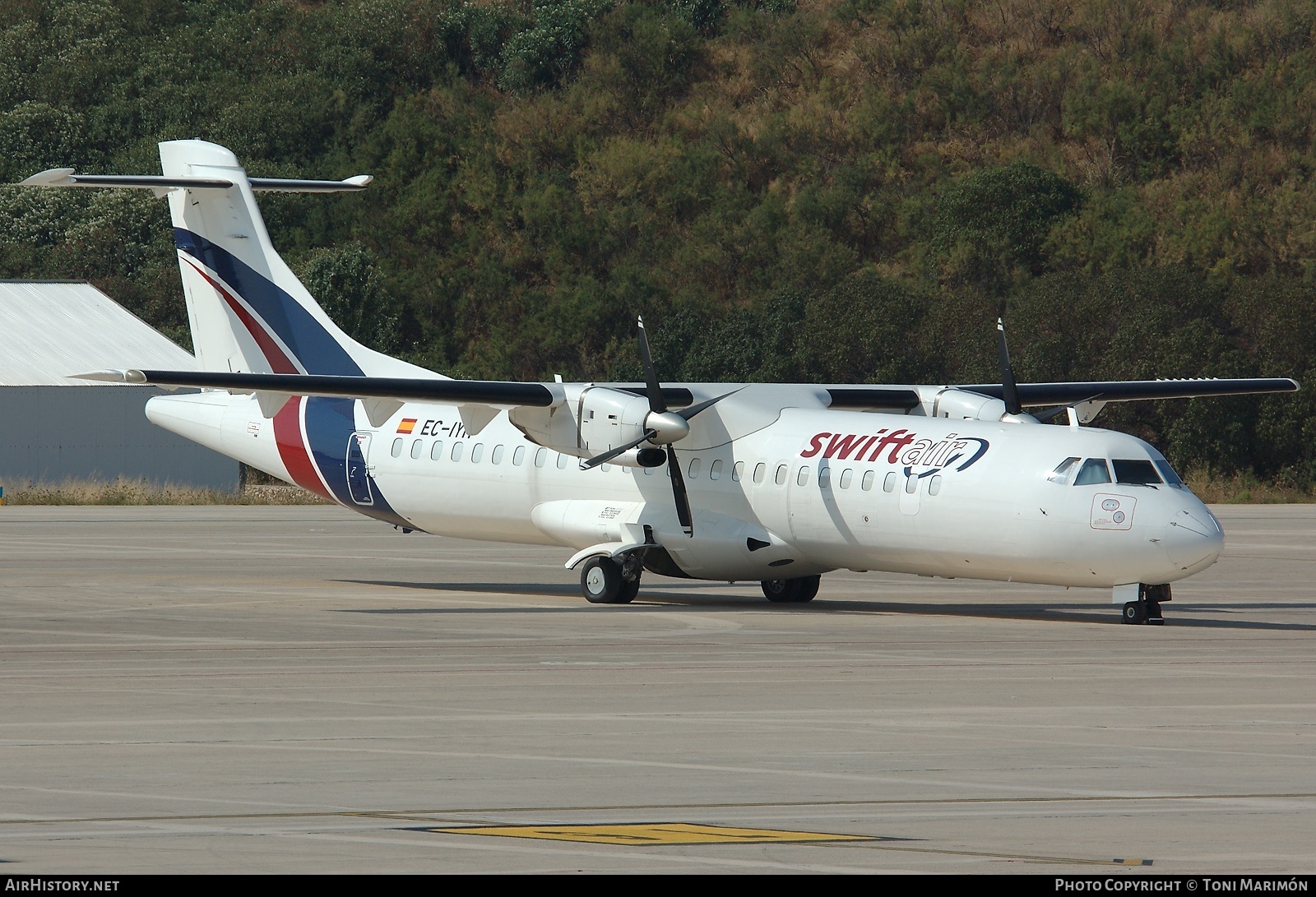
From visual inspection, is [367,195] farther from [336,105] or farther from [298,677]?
[298,677]

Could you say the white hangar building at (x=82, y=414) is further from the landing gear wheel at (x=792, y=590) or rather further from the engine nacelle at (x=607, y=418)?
the landing gear wheel at (x=792, y=590)

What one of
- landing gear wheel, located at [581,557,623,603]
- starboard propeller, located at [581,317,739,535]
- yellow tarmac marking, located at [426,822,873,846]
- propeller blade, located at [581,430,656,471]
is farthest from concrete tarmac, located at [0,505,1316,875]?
propeller blade, located at [581,430,656,471]

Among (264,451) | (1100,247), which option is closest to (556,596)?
(264,451)

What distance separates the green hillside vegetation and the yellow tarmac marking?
172 feet

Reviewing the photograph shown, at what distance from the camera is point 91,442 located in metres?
53.2

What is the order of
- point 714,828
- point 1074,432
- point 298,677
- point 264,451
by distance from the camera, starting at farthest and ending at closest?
point 264,451
point 1074,432
point 298,677
point 714,828

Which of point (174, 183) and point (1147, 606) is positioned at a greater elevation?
point (174, 183)

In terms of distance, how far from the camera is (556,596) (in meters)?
24.6

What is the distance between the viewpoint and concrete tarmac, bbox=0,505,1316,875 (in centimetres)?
780

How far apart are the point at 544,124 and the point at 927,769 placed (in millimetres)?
82968

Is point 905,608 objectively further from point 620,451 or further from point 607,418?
point 607,418

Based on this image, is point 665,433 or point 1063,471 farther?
point 665,433

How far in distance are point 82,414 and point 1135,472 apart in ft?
132

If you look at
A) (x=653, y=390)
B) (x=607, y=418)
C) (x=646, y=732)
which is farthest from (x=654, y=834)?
(x=653, y=390)
